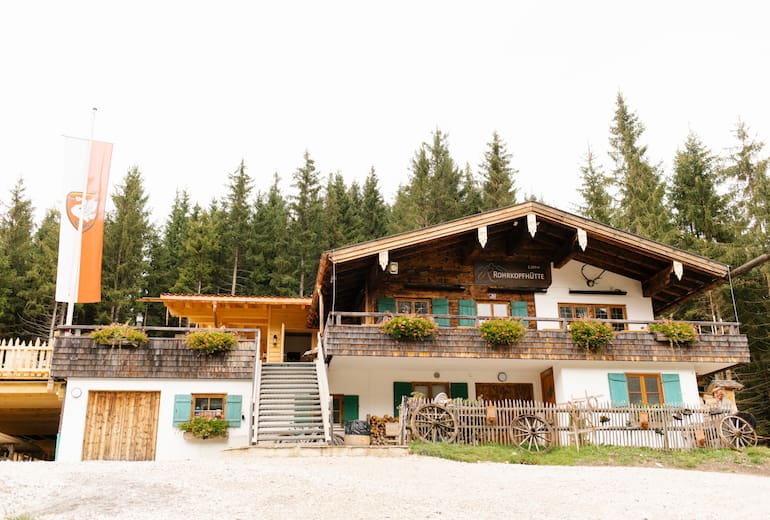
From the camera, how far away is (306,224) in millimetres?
37406

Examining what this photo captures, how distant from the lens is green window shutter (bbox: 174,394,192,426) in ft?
56.1

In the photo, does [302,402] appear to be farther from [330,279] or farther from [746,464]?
[746,464]

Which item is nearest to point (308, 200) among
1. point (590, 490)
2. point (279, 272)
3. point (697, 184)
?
point (279, 272)

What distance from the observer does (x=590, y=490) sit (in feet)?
32.3

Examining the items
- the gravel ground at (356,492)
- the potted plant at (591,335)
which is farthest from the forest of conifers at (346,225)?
the gravel ground at (356,492)

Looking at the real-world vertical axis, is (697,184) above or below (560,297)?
above

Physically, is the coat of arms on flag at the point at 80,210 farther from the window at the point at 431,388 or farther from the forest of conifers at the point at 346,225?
the forest of conifers at the point at 346,225

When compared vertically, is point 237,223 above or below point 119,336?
above

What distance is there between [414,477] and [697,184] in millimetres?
24284

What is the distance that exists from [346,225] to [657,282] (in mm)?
18975

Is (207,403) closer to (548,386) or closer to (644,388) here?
(548,386)

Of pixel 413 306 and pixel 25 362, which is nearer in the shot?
pixel 25 362

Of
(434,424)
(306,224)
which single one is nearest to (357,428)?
(434,424)

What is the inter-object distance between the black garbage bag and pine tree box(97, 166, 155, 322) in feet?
58.2
